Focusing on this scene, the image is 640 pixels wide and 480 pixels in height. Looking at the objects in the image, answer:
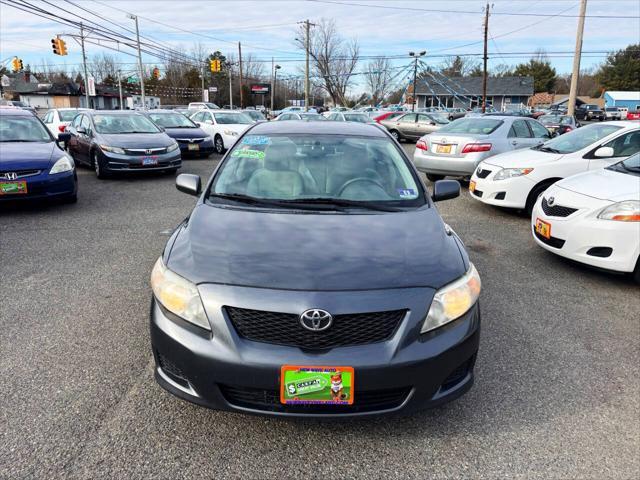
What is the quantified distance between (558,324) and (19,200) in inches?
273

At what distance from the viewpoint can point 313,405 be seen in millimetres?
2184

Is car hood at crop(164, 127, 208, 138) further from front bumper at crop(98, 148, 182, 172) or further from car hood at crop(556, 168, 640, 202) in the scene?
car hood at crop(556, 168, 640, 202)

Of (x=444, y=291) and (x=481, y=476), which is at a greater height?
(x=444, y=291)

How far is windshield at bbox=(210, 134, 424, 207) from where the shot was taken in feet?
10.9

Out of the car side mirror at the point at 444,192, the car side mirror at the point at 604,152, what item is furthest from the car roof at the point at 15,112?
the car side mirror at the point at 604,152

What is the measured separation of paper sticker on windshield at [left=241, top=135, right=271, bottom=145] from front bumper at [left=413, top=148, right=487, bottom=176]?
649 cm

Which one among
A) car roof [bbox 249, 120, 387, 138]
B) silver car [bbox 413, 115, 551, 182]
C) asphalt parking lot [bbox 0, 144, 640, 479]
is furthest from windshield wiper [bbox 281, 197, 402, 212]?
silver car [bbox 413, 115, 551, 182]

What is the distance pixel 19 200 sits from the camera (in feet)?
22.2

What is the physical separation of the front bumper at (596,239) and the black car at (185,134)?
438 inches

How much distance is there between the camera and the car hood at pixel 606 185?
4614 millimetres

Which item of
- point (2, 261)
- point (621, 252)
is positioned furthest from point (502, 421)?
point (2, 261)

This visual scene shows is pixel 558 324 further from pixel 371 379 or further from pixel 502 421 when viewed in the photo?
pixel 371 379

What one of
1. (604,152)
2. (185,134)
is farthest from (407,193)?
(185,134)

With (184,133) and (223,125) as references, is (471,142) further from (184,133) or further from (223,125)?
(223,125)
